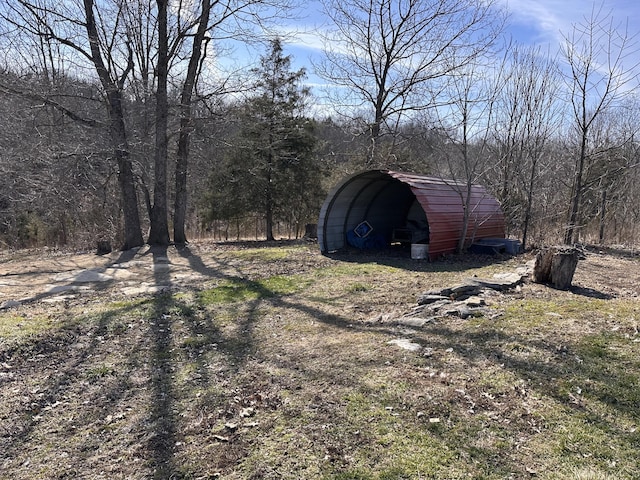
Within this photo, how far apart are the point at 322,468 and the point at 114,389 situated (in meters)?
2.10

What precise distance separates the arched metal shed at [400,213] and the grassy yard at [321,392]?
3864 mm

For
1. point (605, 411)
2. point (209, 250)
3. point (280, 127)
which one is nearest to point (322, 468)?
point (605, 411)

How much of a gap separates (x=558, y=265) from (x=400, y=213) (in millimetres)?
6819

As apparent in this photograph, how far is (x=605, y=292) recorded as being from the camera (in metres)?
6.20

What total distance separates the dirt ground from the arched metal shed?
3.52 ft

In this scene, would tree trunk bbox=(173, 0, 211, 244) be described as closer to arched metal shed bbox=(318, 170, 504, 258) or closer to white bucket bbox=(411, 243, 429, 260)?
arched metal shed bbox=(318, 170, 504, 258)

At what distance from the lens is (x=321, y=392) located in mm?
3357

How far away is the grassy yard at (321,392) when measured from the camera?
2.53 meters

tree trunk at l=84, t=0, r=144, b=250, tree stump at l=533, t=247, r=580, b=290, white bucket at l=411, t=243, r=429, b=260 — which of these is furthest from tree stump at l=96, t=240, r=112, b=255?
tree stump at l=533, t=247, r=580, b=290

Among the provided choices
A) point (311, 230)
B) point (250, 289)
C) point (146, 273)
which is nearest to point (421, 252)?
point (250, 289)

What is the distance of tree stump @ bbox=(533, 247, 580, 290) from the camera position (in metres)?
6.25

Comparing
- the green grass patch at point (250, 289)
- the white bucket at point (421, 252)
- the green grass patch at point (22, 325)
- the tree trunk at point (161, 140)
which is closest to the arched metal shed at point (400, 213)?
the white bucket at point (421, 252)

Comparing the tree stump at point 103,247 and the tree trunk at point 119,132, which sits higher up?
the tree trunk at point 119,132

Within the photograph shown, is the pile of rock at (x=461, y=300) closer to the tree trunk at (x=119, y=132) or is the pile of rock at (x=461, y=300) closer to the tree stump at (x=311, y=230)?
the tree trunk at (x=119, y=132)
